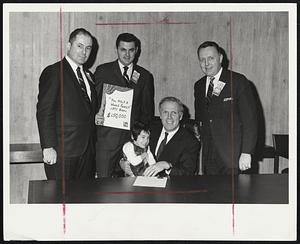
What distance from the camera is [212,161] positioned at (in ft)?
6.86

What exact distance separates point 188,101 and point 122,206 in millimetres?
1198

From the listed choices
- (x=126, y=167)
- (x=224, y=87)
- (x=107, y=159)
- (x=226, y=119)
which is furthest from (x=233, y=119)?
(x=107, y=159)

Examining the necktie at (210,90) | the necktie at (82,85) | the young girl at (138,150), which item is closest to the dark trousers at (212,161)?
the necktie at (210,90)

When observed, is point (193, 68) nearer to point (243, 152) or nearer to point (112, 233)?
point (243, 152)

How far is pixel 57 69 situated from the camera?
1923 mm

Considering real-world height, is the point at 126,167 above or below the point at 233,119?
below

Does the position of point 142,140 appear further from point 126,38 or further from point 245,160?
point 126,38

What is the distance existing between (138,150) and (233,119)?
1.59ft

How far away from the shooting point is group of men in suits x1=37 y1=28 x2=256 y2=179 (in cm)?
187

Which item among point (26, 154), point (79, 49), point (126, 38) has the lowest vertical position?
point (26, 154)

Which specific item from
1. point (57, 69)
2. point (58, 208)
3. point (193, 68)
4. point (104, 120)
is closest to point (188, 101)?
point (193, 68)

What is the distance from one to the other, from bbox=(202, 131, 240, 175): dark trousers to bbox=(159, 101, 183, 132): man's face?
19cm

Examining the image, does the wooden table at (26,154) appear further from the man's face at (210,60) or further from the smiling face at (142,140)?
the man's face at (210,60)

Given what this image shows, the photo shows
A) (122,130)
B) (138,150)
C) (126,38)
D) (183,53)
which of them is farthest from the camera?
(183,53)
